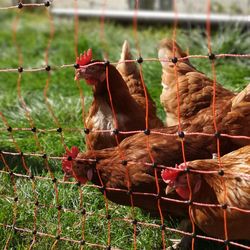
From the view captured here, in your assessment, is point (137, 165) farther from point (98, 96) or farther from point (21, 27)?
point (21, 27)

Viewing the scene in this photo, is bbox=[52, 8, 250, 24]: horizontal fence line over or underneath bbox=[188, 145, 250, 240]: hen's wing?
underneath

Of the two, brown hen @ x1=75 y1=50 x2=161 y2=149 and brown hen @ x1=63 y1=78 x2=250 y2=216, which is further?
brown hen @ x1=75 y1=50 x2=161 y2=149

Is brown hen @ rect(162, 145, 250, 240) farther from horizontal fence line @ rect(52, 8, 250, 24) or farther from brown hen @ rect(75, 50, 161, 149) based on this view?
horizontal fence line @ rect(52, 8, 250, 24)

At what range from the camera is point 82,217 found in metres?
3.21

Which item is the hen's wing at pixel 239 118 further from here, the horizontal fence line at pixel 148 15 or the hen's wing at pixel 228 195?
the horizontal fence line at pixel 148 15

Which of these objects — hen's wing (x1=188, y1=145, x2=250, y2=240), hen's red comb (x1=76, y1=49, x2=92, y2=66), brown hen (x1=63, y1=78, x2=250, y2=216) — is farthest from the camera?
hen's red comb (x1=76, y1=49, x2=92, y2=66)

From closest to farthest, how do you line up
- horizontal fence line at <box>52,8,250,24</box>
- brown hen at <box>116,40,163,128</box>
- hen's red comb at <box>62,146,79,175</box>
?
hen's red comb at <box>62,146,79,175</box>, brown hen at <box>116,40,163,128</box>, horizontal fence line at <box>52,8,250,24</box>

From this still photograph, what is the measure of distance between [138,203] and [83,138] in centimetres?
136

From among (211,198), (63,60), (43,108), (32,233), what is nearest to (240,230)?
(211,198)

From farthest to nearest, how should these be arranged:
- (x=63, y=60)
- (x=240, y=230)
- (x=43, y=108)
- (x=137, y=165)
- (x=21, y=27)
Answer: (x=21, y=27) < (x=63, y=60) < (x=43, y=108) < (x=137, y=165) < (x=240, y=230)

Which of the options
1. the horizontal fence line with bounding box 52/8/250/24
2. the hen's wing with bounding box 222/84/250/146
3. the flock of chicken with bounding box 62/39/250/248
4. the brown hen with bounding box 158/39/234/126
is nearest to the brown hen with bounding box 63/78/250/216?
the flock of chicken with bounding box 62/39/250/248

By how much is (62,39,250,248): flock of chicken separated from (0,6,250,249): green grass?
261mm

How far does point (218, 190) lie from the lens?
258cm

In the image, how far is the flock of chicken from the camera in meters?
2.56
